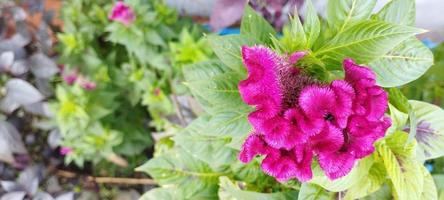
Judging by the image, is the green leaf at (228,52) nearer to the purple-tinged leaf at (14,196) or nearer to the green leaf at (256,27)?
the green leaf at (256,27)

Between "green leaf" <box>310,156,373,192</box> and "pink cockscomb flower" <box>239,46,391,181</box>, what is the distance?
14 centimetres

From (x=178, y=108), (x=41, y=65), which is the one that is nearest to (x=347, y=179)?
(x=178, y=108)

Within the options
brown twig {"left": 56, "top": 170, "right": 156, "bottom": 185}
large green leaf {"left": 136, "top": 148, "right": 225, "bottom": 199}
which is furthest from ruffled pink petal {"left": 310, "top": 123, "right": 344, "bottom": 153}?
brown twig {"left": 56, "top": 170, "right": 156, "bottom": 185}

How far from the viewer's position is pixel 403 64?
0.71 metres

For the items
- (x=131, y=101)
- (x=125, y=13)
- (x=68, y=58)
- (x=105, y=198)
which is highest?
Result: (x=125, y=13)

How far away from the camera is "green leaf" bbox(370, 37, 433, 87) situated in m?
0.70

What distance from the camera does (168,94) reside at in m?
1.43

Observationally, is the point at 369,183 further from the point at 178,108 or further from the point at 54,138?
the point at 54,138

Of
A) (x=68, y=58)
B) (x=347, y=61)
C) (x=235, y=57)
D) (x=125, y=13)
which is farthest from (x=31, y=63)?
(x=347, y=61)

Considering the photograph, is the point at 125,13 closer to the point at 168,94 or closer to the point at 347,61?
the point at 168,94

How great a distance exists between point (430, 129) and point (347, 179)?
16cm

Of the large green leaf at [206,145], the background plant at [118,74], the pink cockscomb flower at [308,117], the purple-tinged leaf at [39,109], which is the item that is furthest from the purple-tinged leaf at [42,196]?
the pink cockscomb flower at [308,117]

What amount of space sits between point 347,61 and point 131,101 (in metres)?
1.03

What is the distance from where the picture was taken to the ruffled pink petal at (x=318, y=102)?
0.55 meters
